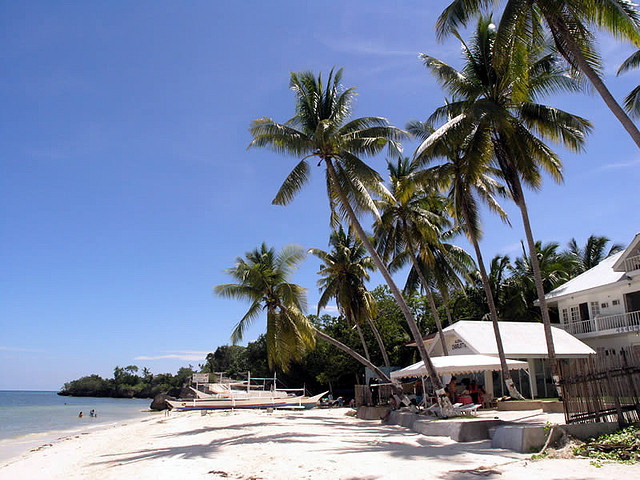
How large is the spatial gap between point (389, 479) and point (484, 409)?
1267 cm

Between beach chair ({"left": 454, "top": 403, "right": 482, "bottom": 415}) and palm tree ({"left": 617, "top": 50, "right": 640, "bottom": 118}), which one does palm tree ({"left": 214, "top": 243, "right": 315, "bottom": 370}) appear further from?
palm tree ({"left": 617, "top": 50, "right": 640, "bottom": 118})

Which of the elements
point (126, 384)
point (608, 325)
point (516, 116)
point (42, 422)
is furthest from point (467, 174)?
point (126, 384)

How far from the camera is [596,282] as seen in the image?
78.8ft

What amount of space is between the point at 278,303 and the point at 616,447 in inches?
618

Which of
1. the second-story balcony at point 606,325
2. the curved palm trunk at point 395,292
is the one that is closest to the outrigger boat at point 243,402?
the second-story balcony at point 606,325

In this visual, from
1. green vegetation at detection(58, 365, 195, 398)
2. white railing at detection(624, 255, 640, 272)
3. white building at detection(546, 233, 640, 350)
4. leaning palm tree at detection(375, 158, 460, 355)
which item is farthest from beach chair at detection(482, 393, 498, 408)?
green vegetation at detection(58, 365, 195, 398)

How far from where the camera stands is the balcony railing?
21.3m

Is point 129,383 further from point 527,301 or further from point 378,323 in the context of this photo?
point 527,301

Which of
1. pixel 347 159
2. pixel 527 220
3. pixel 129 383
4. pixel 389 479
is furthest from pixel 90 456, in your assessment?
pixel 129 383

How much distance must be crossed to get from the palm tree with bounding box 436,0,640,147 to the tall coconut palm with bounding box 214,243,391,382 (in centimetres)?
1337

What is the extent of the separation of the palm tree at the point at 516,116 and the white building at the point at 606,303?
26.2 ft

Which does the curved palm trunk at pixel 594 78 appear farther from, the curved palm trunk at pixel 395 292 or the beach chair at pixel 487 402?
the beach chair at pixel 487 402

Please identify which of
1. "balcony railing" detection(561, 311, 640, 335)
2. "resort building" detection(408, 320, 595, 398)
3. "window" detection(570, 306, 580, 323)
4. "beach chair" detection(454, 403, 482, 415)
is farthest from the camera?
"window" detection(570, 306, 580, 323)

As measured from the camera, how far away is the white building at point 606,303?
21562mm
